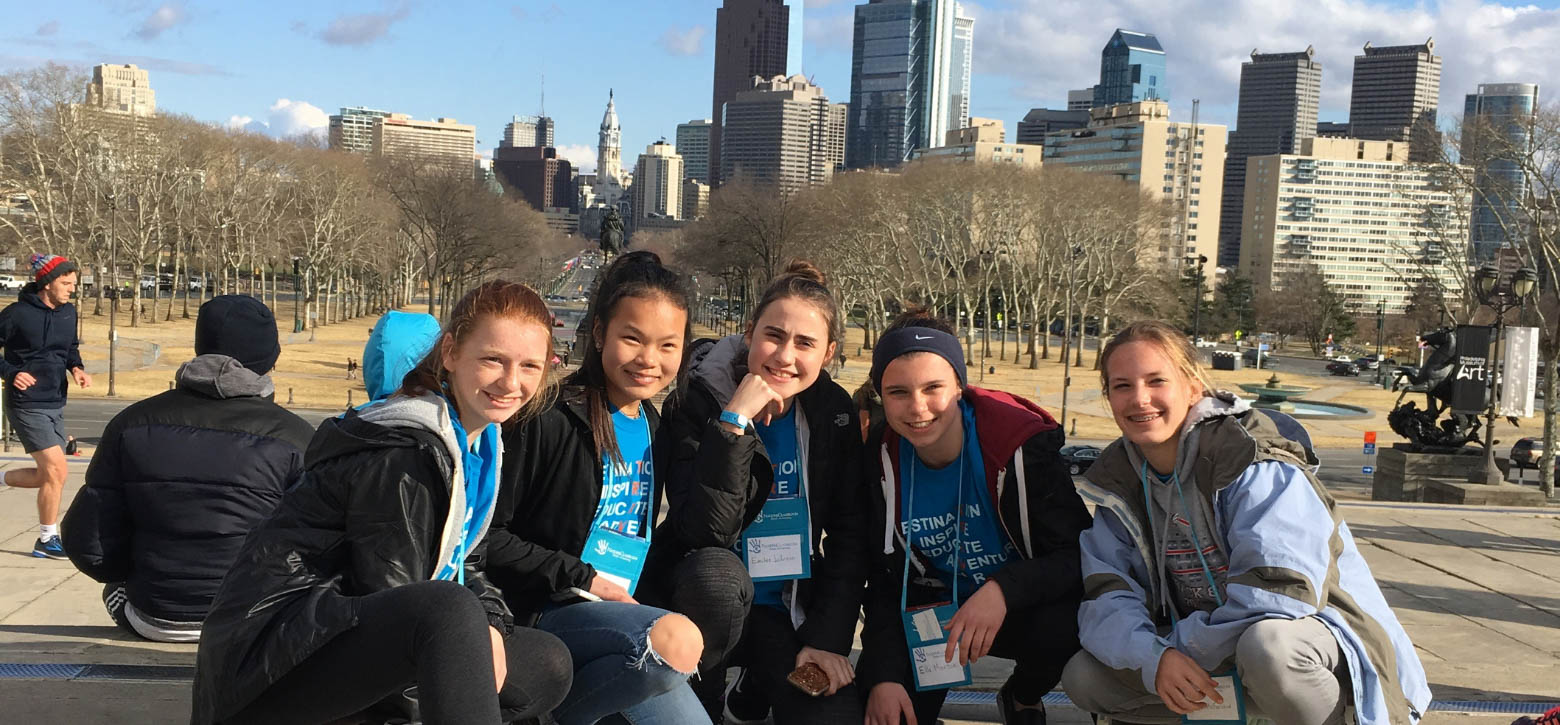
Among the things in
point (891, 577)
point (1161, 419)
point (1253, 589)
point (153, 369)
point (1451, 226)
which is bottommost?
point (153, 369)

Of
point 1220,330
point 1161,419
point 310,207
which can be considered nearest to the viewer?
point 1161,419

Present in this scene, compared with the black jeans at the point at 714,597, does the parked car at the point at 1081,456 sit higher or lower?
lower

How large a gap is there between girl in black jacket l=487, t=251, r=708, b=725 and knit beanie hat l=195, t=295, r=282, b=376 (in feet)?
3.84

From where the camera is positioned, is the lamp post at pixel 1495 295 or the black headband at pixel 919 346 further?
the lamp post at pixel 1495 295

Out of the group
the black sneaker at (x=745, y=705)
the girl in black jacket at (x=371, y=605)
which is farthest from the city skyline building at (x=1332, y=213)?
the girl in black jacket at (x=371, y=605)

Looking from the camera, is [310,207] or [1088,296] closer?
[1088,296]

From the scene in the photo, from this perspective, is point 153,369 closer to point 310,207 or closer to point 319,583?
point 310,207

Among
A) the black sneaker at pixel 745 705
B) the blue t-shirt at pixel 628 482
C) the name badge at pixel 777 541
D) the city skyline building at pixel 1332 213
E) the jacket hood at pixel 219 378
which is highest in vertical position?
the city skyline building at pixel 1332 213

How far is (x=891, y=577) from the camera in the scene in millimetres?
3586

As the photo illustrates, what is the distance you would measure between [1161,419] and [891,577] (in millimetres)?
989

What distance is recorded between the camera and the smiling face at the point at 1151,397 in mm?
3090

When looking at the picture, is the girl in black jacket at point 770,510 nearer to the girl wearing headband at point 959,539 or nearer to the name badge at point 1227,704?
the girl wearing headband at point 959,539

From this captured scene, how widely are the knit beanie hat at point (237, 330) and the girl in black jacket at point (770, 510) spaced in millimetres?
1438

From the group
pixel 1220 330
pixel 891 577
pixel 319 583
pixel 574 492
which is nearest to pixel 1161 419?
pixel 891 577
